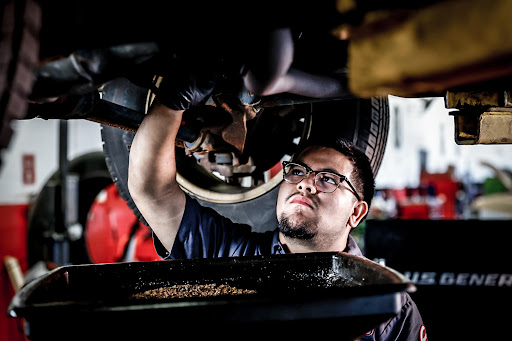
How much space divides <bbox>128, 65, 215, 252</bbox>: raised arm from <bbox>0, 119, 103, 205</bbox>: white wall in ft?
10.8

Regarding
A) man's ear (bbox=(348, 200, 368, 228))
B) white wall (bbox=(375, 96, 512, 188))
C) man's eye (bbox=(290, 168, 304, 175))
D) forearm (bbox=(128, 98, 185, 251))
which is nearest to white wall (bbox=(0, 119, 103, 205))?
forearm (bbox=(128, 98, 185, 251))

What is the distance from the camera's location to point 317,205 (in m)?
1.35

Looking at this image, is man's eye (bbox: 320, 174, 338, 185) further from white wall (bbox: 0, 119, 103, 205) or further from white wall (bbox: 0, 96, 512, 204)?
white wall (bbox: 0, 96, 512, 204)

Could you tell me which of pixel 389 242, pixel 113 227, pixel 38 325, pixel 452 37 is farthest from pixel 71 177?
pixel 452 37

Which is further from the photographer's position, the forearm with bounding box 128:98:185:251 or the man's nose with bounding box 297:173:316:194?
the man's nose with bounding box 297:173:316:194

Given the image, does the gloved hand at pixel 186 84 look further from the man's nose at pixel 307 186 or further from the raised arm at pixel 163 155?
the man's nose at pixel 307 186

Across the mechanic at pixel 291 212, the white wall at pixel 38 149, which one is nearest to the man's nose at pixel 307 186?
the mechanic at pixel 291 212

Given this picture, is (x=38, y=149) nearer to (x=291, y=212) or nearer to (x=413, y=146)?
(x=291, y=212)

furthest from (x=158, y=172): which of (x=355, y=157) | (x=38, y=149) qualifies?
(x=38, y=149)

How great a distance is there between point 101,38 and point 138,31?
0.17ft

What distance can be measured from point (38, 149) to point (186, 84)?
433 cm

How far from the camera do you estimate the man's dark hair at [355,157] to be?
1.38 m

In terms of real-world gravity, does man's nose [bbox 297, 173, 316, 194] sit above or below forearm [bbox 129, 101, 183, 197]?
below

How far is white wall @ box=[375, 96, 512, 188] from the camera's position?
873 centimetres
